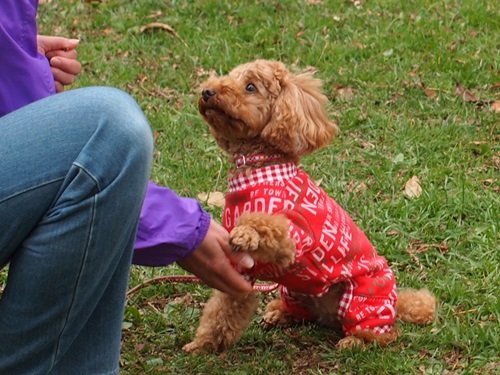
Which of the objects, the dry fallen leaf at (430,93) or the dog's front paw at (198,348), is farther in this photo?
the dry fallen leaf at (430,93)

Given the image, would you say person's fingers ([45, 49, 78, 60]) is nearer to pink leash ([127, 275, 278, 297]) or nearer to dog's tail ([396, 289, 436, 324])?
pink leash ([127, 275, 278, 297])

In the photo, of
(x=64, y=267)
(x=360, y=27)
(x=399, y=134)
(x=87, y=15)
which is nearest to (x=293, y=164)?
(x=64, y=267)

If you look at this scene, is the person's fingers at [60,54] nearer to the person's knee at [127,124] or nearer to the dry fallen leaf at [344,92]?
the person's knee at [127,124]

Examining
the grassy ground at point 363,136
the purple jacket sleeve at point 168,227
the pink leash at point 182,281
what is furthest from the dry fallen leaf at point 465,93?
the purple jacket sleeve at point 168,227

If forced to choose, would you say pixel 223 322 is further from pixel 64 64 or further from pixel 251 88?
pixel 64 64

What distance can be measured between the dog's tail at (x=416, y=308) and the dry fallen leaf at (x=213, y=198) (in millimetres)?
1208

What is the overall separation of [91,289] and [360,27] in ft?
15.3

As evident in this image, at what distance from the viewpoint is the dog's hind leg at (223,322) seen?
3.16m

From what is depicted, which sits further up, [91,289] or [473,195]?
[91,289]

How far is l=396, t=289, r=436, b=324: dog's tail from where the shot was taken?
10.8 feet

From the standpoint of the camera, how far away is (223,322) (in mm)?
3156

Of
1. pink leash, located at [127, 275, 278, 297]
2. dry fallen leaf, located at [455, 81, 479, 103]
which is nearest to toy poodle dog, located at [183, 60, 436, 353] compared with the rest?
pink leash, located at [127, 275, 278, 297]

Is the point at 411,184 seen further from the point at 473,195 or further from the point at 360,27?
the point at 360,27

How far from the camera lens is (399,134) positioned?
492 centimetres
